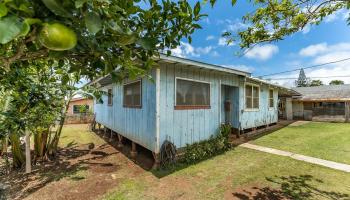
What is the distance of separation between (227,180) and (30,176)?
18.2 feet

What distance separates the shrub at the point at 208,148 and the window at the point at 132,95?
2.40 metres

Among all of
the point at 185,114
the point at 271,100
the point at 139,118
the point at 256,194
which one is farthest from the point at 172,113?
the point at 271,100

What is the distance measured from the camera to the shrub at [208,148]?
20.9ft

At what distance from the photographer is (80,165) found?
21.0ft

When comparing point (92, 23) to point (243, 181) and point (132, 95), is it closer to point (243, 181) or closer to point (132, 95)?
point (243, 181)

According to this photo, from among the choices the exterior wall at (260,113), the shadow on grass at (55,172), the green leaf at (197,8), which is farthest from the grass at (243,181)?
the green leaf at (197,8)

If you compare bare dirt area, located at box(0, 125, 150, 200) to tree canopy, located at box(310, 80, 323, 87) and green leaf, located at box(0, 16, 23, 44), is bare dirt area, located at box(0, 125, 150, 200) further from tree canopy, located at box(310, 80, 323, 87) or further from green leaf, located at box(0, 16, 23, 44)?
tree canopy, located at box(310, 80, 323, 87)

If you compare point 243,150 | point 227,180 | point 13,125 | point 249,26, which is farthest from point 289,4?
point 243,150

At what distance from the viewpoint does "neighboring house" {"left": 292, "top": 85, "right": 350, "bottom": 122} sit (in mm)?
18641

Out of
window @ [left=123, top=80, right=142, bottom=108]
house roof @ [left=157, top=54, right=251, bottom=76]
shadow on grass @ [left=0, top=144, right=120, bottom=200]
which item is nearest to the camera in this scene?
shadow on grass @ [left=0, top=144, right=120, bottom=200]

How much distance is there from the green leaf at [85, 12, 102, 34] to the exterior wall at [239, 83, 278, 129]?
957 centimetres

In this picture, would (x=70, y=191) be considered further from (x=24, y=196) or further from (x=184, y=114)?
(x=184, y=114)

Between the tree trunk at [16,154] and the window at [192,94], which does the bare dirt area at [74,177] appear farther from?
the window at [192,94]

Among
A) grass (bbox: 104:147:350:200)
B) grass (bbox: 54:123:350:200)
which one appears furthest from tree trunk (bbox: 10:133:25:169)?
grass (bbox: 104:147:350:200)
